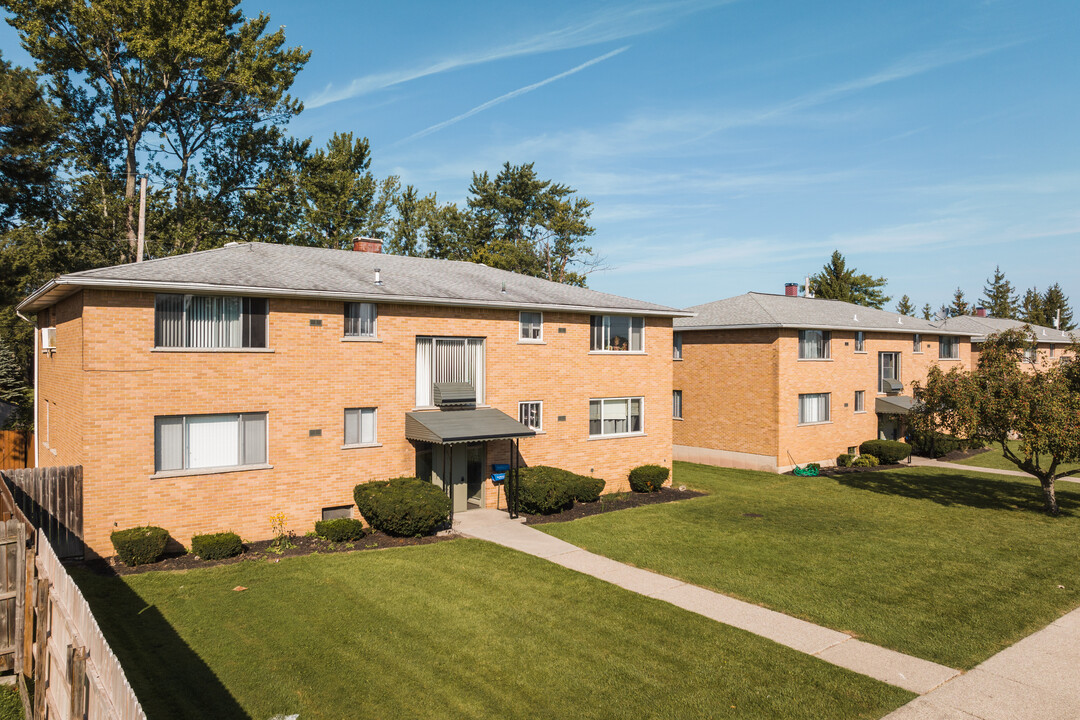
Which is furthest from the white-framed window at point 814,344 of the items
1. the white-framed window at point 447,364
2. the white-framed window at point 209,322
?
the white-framed window at point 209,322

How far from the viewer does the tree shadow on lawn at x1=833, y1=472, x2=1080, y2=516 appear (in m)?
21.8

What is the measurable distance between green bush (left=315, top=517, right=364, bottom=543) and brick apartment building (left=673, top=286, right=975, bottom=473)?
61.9 ft

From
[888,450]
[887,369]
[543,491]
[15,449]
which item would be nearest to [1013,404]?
[888,450]

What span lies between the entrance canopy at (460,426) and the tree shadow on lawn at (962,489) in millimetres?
15005

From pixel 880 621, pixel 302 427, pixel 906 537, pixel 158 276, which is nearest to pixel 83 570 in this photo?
pixel 302 427

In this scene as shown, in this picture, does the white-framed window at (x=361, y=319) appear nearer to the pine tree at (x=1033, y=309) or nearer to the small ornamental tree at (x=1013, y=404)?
the small ornamental tree at (x=1013, y=404)

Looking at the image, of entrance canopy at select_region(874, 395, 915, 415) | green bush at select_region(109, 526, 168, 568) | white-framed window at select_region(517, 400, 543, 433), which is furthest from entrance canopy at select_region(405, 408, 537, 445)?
entrance canopy at select_region(874, 395, 915, 415)

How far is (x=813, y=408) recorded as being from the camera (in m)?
29.7

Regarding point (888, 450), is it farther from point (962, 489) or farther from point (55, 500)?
point (55, 500)

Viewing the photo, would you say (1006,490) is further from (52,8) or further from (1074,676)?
(52,8)

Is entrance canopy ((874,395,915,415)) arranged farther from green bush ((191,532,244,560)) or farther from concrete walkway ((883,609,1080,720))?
green bush ((191,532,244,560))

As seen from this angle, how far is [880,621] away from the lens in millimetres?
11391

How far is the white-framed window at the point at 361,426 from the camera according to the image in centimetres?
1756

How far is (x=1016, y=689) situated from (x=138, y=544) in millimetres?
16203
